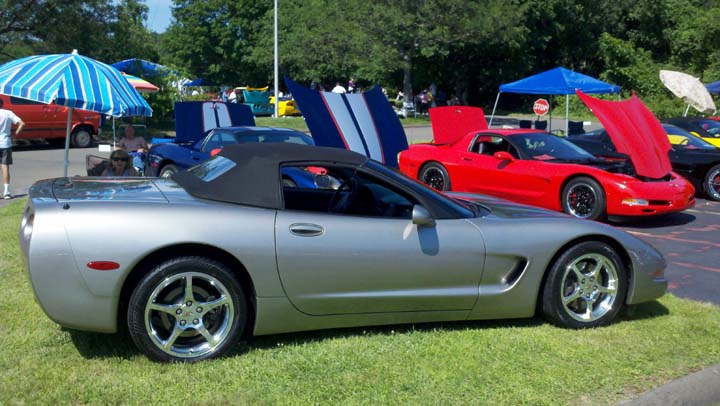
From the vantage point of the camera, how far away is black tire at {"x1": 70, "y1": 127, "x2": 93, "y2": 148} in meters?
20.2

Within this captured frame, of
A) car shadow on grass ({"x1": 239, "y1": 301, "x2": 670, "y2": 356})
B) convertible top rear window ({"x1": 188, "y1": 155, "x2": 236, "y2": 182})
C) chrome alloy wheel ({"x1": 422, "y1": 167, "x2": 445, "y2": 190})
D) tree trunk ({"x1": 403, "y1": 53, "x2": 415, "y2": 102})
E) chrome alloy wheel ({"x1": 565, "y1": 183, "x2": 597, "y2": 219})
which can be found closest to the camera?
car shadow on grass ({"x1": 239, "y1": 301, "x2": 670, "y2": 356})

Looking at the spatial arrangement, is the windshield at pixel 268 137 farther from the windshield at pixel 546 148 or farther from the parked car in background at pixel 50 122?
the parked car in background at pixel 50 122

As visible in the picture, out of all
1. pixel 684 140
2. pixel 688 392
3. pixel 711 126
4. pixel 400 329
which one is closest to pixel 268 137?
pixel 400 329

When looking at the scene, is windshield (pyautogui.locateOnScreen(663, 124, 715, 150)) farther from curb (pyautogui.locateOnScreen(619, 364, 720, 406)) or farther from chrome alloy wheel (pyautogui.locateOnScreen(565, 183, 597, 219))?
curb (pyautogui.locateOnScreen(619, 364, 720, 406))

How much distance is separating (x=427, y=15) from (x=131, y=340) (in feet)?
95.3

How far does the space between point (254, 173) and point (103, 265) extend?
3.54 ft

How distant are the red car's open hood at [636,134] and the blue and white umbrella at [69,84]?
6012 millimetres

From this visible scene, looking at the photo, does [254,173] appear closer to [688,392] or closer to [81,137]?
[688,392]

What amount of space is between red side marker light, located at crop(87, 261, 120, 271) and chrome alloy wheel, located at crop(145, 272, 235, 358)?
10.3 inches

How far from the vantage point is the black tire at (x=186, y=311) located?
390 centimetres

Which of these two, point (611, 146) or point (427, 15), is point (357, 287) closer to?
point (611, 146)

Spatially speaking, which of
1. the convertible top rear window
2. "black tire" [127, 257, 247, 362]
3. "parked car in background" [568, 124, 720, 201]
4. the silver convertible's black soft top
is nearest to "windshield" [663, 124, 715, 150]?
"parked car in background" [568, 124, 720, 201]

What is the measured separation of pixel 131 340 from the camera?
4301 mm

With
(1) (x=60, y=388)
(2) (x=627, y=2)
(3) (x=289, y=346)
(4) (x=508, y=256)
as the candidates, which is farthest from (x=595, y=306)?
(2) (x=627, y=2)
